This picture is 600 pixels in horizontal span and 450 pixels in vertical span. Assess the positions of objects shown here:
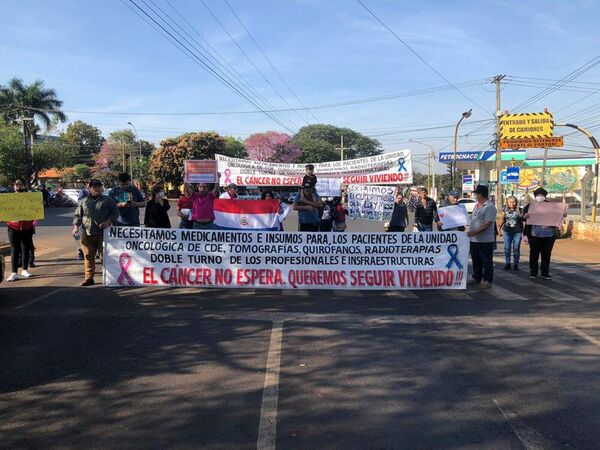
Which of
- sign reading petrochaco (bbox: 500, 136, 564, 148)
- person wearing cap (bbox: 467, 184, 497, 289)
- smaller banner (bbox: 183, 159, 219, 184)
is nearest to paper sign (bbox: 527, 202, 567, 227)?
person wearing cap (bbox: 467, 184, 497, 289)

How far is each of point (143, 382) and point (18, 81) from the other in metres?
57.5

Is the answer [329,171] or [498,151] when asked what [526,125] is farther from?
[329,171]

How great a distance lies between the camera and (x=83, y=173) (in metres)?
73.9

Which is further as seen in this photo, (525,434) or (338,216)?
(338,216)

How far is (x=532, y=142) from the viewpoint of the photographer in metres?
31.6

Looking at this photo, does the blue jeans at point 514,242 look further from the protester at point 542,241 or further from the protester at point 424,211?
the protester at point 424,211

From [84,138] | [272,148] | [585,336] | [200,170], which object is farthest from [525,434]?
[84,138]

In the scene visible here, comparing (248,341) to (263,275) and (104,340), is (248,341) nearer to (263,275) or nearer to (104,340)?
(104,340)

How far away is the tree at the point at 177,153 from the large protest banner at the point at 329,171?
50681 millimetres

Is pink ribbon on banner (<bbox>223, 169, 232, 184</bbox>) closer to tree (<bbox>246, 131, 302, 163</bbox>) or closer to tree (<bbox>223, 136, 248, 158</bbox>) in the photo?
tree (<bbox>246, 131, 302, 163</bbox>)

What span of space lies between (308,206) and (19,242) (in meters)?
5.17

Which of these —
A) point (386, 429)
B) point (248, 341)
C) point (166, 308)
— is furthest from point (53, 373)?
point (386, 429)

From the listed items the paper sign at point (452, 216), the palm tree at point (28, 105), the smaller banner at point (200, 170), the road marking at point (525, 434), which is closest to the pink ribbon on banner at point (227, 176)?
the smaller banner at point (200, 170)

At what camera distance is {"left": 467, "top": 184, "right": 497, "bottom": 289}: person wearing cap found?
348 inches
